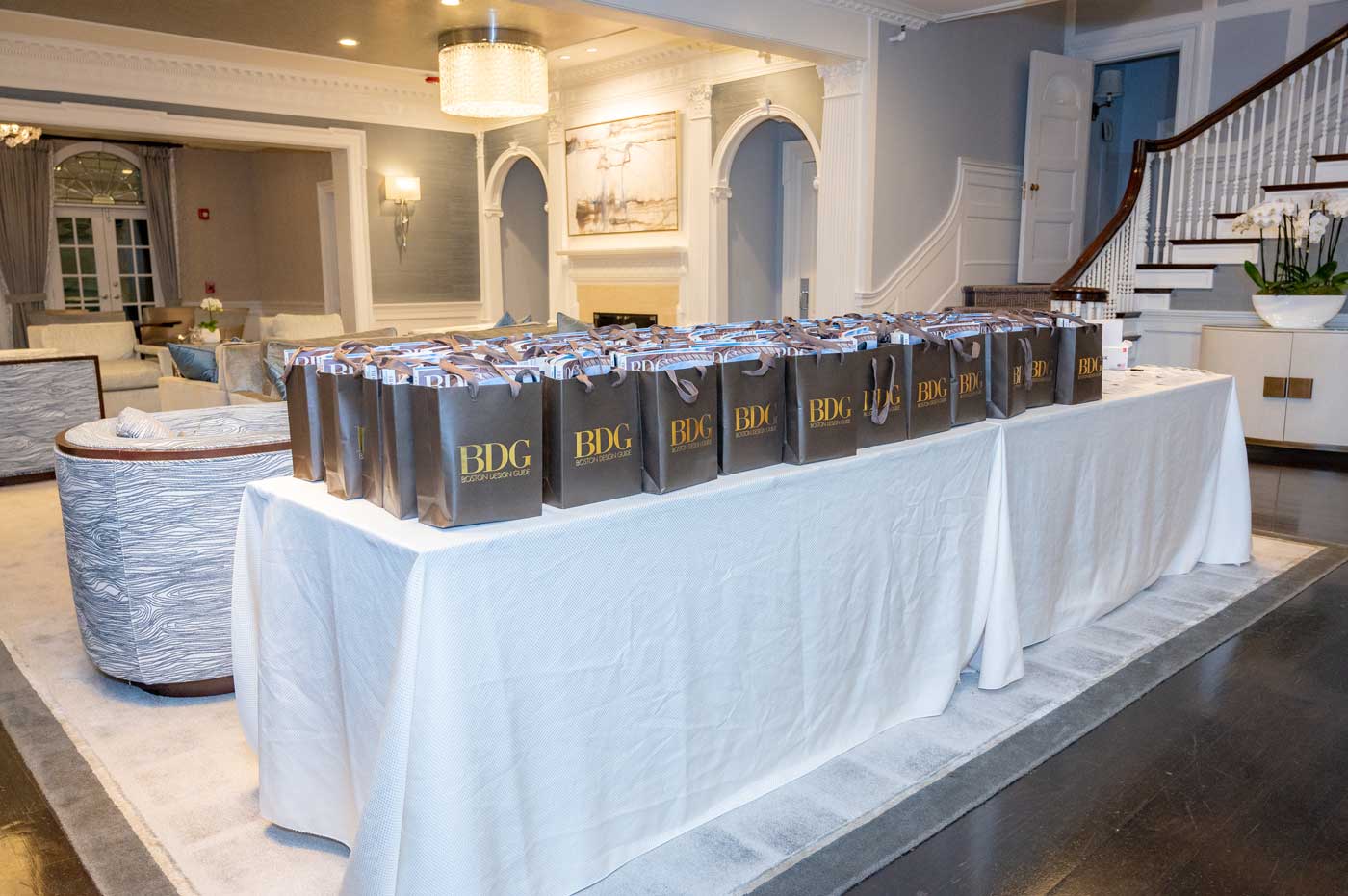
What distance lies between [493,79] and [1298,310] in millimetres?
5458

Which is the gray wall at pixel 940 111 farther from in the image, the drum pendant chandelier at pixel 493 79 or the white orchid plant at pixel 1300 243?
the drum pendant chandelier at pixel 493 79

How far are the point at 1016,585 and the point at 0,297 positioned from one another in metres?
11.5

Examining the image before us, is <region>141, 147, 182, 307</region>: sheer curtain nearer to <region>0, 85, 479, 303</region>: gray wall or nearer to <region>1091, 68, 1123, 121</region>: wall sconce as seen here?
<region>0, 85, 479, 303</region>: gray wall

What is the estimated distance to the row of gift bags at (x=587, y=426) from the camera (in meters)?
1.54

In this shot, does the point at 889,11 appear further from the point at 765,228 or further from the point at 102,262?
the point at 102,262

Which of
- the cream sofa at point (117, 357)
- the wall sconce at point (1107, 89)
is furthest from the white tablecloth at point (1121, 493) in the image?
the wall sconce at point (1107, 89)

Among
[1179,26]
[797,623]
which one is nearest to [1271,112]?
[1179,26]

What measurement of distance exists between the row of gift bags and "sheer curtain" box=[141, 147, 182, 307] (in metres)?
11.4

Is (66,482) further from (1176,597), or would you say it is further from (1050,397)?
(1176,597)

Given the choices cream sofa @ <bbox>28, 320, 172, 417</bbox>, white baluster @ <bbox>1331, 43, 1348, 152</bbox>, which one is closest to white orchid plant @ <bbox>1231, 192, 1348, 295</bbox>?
white baluster @ <bbox>1331, 43, 1348, 152</bbox>

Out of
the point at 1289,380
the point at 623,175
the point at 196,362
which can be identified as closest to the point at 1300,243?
the point at 1289,380

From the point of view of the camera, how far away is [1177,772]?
223 centimetres

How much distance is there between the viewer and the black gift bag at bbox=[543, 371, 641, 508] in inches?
64.5

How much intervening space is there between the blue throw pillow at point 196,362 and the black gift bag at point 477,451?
13.2 feet
